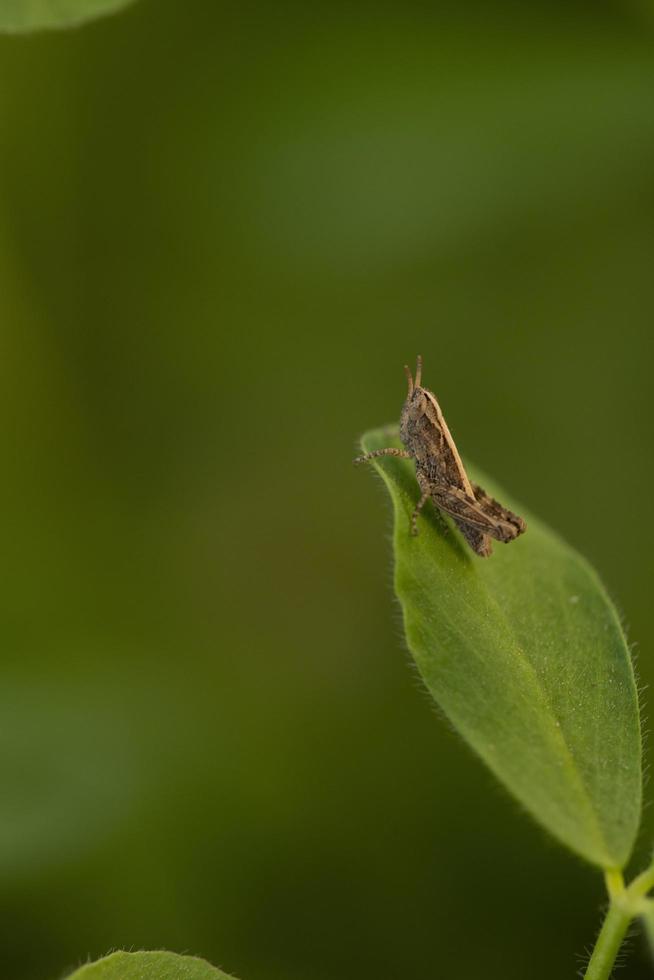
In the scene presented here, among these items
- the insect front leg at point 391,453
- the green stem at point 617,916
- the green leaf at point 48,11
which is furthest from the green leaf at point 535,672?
the green leaf at point 48,11

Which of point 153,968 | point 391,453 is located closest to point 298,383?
point 391,453

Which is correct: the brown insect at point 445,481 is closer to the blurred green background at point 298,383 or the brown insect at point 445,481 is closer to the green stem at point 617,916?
the green stem at point 617,916

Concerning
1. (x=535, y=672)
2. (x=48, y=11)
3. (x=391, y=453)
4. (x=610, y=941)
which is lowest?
(x=610, y=941)

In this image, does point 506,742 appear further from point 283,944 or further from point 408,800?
point 408,800

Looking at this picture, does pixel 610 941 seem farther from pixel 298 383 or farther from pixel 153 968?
pixel 298 383

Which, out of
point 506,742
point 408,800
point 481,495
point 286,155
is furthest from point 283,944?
point 286,155

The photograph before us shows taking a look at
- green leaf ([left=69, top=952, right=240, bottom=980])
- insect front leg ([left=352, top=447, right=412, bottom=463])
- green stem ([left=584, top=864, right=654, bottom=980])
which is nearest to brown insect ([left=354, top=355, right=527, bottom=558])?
insect front leg ([left=352, top=447, right=412, bottom=463])
